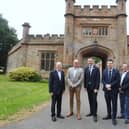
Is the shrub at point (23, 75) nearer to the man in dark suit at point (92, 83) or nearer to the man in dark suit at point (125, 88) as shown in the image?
the man in dark suit at point (92, 83)

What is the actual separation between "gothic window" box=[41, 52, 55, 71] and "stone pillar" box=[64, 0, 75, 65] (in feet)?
12.2

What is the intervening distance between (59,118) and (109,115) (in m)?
1.46

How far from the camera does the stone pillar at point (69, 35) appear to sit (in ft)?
77.6

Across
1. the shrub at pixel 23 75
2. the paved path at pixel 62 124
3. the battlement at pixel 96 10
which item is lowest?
the paved path at pixel 62 124

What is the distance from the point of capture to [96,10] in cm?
2411

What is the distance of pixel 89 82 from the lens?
7703 mm

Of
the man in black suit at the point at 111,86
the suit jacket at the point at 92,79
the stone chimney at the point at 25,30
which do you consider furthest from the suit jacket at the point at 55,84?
the stone chimney at the point at 25,30

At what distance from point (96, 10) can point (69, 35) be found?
11.3 feet

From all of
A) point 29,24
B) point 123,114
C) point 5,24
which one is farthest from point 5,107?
point 5,24

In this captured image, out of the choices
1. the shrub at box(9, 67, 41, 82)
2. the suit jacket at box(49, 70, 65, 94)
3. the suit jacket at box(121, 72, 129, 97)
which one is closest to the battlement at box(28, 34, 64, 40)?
the shrub at box(9, 67, 41, 82)

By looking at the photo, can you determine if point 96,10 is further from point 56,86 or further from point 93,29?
point 56,86

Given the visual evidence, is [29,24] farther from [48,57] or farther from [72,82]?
[72,82]

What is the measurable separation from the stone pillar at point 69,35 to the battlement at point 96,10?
0.59 metres

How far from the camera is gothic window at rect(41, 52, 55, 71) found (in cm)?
2711
